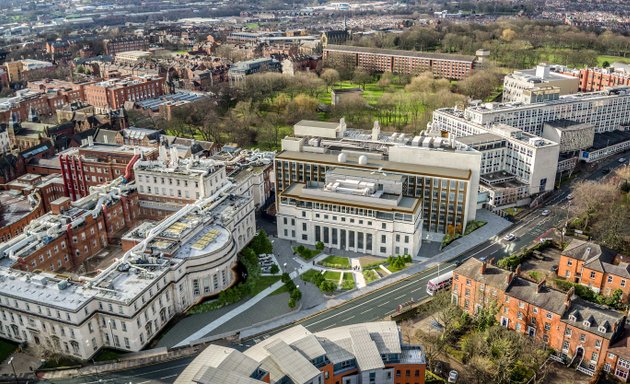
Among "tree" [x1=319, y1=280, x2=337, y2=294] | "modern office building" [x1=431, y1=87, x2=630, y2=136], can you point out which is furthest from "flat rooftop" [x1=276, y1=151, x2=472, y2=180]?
"modern office building" [x1=431, y1=87, x2=630, y2=136]

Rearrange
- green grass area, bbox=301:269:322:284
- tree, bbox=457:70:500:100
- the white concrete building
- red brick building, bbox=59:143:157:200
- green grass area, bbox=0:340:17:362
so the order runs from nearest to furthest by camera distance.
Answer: green grass area, bbox=0:340:17:362 < green grass area, bbox=301:269:322:284 < the white concrete building < red brick building, bbox=59:143:157:200 < tree, bbox=457:70:500:100

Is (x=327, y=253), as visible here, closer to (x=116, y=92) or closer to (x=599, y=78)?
(x=116, y=92)

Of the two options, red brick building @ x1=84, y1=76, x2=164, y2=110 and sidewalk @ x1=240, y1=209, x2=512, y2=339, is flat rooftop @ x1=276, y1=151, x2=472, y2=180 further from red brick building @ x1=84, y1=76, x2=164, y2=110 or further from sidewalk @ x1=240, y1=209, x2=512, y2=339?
red brick building @ x1=84, y1=76, x2=164, y2=110

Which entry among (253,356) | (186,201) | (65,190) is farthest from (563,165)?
(65,190)

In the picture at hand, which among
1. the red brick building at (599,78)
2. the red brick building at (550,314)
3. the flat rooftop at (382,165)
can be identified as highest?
the red brick building at (599,78)

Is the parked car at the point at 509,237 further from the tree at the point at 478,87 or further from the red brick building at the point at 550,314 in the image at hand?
the tree at the point at 478,87

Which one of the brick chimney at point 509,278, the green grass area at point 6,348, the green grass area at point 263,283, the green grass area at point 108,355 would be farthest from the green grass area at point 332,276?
the green grass area at point 6,348
